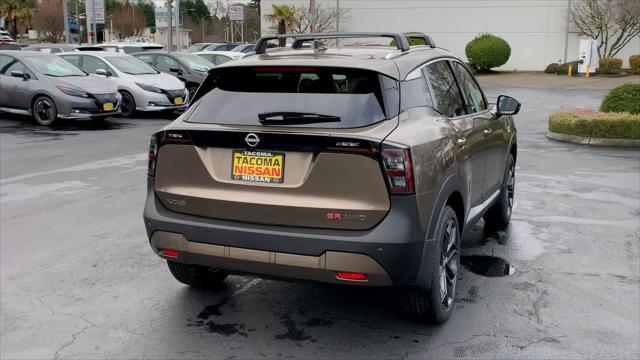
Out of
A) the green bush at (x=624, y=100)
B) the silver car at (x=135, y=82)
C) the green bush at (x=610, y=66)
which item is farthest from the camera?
the green bush at (x=610, y=66)

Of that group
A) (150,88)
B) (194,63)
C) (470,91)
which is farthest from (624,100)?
(194,63)

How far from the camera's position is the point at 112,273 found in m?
5.19

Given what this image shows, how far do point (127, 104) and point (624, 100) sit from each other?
11.8m

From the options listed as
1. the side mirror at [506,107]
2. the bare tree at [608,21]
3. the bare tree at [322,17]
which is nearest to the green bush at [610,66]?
the bare tree at [608,21]

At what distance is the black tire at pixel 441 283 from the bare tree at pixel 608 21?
3849cm

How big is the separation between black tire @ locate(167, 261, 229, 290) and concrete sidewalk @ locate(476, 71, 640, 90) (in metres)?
28.6

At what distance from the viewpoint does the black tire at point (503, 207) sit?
6315mm

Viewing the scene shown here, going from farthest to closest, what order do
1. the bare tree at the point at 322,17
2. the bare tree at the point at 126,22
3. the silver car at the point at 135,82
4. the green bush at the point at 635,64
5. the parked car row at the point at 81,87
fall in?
the bare tree at the point at 126,22
the bare tree at the point at 322,17
the green bush at the point at 635,64
the silver car at the point at 135,82
the parked car row at the point at 81,87

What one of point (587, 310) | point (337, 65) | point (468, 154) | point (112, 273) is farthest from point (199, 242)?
point (587, 310)

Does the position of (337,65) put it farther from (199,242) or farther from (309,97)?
(199,242)

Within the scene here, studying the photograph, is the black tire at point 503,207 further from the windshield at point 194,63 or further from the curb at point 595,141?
the windshield at point 194,63

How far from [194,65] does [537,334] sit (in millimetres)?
17799

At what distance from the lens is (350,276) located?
360cm

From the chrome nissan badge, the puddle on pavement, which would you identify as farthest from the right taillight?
the puddle on pavement
